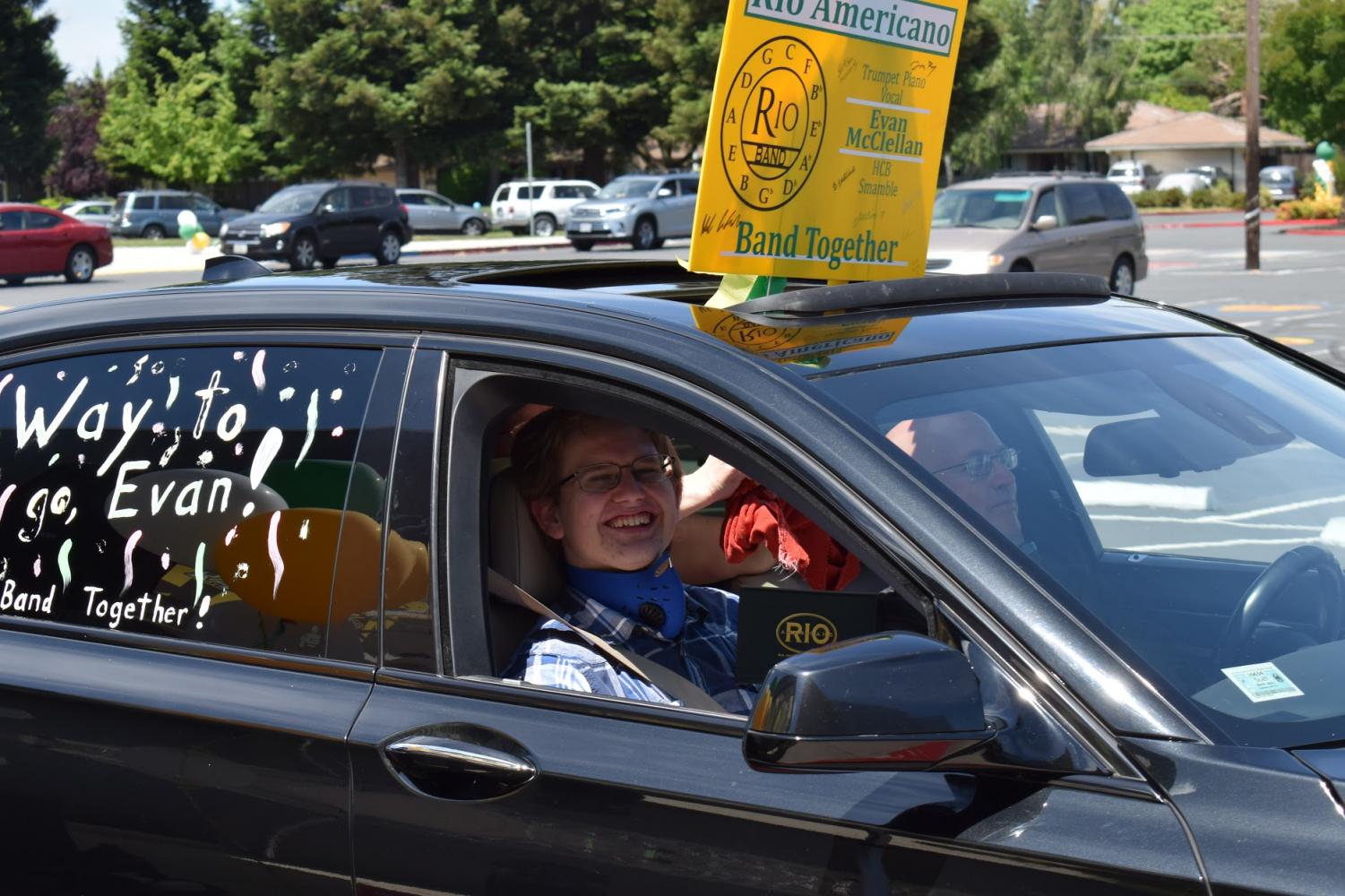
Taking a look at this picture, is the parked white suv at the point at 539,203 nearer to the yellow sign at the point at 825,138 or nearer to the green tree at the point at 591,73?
the green tree at the point at 591,73

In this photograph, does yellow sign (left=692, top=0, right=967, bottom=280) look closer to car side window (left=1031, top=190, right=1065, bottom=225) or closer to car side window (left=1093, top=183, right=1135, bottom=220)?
car side window (left=1031, top=190, right=1065, bottom=225)

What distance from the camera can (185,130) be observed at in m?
65.5

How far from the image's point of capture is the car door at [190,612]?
233 centimetres

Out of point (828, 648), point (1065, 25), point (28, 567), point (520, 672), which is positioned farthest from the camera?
point (1065, 25)

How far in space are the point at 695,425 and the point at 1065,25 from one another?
93.6m

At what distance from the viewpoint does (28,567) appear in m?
2.70

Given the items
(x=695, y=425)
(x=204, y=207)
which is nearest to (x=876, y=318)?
(x=695, y=425)

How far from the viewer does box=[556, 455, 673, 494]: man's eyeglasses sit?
9.12 ft

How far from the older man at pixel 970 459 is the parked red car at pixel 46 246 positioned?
2884 centimetres

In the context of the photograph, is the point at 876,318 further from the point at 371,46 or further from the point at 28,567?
the point at 371,46

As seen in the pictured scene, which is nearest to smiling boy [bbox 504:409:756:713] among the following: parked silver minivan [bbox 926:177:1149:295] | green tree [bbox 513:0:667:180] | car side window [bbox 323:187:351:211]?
parked silver minivan [bbox 926:177:1149:295]

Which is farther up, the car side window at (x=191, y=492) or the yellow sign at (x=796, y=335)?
the yellow sign at (x=796, y=335)

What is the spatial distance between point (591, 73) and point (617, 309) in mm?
59087
